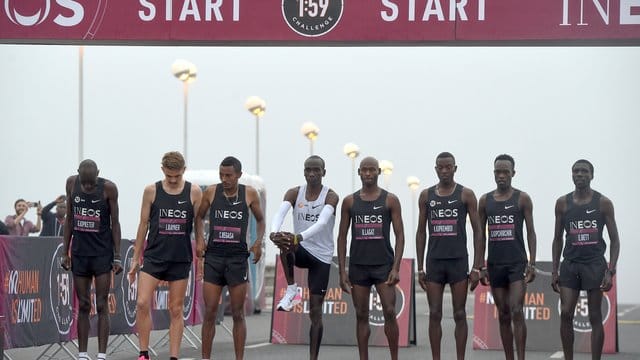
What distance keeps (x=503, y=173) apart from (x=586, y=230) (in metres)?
1.07

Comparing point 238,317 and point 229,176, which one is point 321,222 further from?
point 238,317

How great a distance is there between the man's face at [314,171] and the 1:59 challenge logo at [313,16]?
1.77 meters

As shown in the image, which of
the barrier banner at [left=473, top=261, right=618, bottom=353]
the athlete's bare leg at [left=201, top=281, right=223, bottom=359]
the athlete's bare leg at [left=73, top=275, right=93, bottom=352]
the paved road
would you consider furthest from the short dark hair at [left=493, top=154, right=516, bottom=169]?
the barrier banner at [left=473, top=261, right=618, bottom=353]

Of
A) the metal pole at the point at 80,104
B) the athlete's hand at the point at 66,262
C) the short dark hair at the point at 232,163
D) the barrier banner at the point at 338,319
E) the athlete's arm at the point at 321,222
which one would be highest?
the metal pole at the point at 80,104

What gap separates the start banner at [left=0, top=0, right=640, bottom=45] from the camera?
15.1 meters

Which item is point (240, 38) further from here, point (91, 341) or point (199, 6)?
point (91, 341)

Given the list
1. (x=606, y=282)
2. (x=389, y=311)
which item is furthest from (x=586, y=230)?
(x=389, y=311)

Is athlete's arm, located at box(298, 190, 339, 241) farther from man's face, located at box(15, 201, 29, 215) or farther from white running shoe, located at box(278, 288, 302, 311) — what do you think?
man's face, located at box(15, 201, 29, 215)

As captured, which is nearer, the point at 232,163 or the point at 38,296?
the point at 232,163

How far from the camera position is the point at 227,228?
13.8 metres

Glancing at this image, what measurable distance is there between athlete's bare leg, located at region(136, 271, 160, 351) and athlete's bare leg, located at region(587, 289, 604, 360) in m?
4.58

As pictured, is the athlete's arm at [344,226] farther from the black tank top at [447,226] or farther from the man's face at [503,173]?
the man's face at [503,173]

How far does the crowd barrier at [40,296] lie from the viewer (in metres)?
14.8

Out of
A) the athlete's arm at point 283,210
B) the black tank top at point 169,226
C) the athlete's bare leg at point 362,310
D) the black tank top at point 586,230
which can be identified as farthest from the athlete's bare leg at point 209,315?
the black tank top at point 586,230
